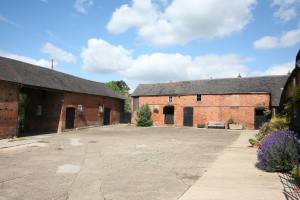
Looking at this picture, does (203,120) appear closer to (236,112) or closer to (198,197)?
(236,112)

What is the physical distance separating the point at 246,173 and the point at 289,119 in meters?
9.99

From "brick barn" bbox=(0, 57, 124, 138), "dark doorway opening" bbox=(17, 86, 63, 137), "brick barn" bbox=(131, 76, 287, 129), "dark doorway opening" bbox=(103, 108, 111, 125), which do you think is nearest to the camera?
"brick barn" bbox=(0, 57, 124, 138)

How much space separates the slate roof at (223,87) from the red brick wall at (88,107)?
5020mm

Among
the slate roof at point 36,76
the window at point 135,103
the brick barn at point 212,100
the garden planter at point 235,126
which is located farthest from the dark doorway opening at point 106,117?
the garden planter at point 235,126

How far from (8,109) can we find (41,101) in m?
7.04

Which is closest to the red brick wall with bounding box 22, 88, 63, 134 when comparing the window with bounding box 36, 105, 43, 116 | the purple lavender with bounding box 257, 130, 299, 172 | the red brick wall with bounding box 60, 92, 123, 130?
the window with bounding box 36, 105, 43, 116

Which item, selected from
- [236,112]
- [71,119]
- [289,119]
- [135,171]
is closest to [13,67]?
[71,119]

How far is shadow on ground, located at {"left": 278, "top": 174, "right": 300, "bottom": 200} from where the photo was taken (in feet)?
20.3

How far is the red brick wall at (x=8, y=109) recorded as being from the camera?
60.7 ft

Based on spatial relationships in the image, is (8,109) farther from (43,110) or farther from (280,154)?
(280,154)

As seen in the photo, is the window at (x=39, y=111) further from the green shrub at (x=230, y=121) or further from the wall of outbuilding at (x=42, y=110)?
the green shrub at (x=230, y=121)

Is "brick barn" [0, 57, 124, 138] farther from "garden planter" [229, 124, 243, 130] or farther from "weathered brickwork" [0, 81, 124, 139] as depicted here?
"garden planter" [229, 124, 243, 130]

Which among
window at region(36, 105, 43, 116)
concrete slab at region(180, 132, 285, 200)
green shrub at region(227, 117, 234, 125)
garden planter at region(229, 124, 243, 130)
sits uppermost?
window at region(36, 105, 43, 116)

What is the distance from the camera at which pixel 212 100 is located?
3341cm
